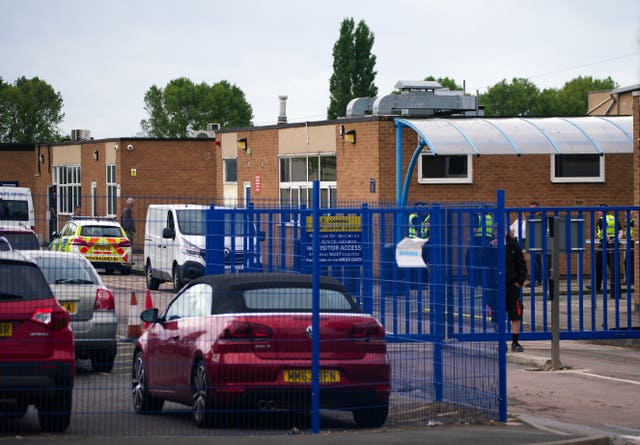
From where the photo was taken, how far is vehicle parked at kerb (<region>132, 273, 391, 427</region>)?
34.4ft

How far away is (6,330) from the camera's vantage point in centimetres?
1019

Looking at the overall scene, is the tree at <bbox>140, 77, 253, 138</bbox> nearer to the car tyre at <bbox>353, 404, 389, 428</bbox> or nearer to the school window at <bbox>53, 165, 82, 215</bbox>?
the school window at <bbox>53, 165, 82, 215</bbox>

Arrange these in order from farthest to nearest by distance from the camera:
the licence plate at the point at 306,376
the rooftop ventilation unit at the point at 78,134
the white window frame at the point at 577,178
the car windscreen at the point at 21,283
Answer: the rooftop ventilation unit at the point at 78,134
the white window frame at the point at 577,178
the licence plate at the point at 306,376
the car windscreen at the point at 21,283

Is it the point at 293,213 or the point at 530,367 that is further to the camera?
the point at 530,367

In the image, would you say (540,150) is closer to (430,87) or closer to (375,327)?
(430,87)

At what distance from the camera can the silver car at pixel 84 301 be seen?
1181 cm

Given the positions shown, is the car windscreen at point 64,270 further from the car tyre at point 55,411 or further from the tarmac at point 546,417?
the tarmac at point 546,417

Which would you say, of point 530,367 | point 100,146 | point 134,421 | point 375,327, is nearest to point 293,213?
point 375,327

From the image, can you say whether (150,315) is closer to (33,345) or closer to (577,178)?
(33,345)

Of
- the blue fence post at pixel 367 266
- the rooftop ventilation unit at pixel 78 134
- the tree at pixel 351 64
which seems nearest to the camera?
the blue fence post at pixel 367 266

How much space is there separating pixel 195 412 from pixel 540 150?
872 inches

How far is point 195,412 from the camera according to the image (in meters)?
10.9

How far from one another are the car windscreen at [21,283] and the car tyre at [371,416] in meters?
2.96

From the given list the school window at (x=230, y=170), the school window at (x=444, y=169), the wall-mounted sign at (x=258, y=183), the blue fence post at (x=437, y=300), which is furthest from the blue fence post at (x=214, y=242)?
the school window at (x=230, y=170)
